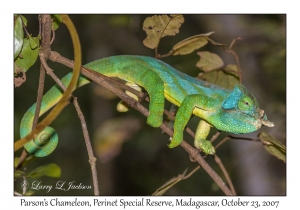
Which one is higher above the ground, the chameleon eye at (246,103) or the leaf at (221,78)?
the leaf at (221,78)

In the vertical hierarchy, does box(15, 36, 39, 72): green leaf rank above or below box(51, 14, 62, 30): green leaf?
below

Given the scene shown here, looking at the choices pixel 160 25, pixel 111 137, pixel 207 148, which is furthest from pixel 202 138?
pixel 111 137

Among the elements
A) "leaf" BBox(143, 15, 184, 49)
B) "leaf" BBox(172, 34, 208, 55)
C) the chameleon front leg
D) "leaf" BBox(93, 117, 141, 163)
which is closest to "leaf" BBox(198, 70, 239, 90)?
"leaf" BBox(172, 34, 208, 55)

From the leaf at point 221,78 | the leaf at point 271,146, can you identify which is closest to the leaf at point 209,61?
the leaf at point 221,78

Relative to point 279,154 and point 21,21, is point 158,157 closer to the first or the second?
point 279,154

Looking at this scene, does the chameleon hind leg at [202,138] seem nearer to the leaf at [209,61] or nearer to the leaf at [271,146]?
the leaf at [271,146]

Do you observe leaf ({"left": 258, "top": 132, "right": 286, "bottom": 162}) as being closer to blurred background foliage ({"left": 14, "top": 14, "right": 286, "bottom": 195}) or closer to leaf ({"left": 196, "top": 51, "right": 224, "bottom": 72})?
leaf ({"left": 196, "top": 51, "right": 224, "bottom": 72})
